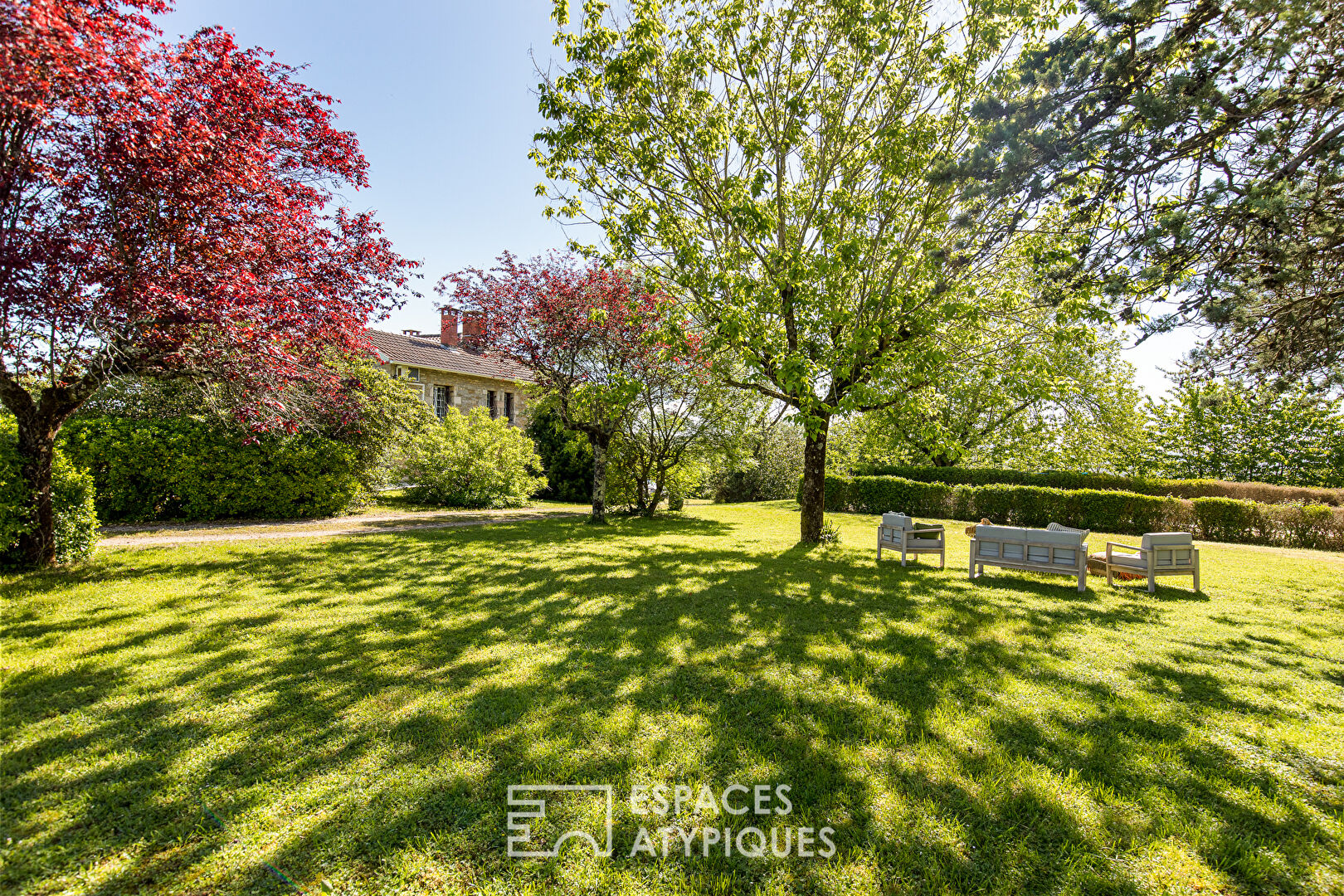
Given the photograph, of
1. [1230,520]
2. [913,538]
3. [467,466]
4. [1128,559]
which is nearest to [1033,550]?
[1128,559]

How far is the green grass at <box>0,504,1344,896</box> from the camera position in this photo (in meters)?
2.47

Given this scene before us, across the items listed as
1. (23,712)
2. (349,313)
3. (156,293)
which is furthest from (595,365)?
(23,712)

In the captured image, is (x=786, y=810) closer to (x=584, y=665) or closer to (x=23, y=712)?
(x=584, y=665)

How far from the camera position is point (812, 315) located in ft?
34.3

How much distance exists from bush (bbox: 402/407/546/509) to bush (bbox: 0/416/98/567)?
10143 millimetres

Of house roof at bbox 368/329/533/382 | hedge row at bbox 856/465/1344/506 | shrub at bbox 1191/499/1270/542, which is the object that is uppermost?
house roof at bbox 368/329/533/382

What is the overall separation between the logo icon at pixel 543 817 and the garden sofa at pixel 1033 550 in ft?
24.2

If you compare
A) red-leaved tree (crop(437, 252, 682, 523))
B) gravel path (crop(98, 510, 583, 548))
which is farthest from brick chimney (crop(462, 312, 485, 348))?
gravel path (crop(98, 510, 583, 548))

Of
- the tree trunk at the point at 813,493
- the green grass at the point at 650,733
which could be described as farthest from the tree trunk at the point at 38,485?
the tree trunk at the point at 813,493

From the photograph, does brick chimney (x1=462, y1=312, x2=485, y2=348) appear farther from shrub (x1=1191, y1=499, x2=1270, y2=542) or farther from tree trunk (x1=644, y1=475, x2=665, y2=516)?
shrub (x1=1191, y1=499, x2=1270, y2=542)

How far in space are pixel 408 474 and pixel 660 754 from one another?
1822cm

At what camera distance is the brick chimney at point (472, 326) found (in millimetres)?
14102

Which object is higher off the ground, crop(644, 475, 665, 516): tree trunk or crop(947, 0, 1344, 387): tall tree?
crop(947, 0, 1344, 387): tall tree

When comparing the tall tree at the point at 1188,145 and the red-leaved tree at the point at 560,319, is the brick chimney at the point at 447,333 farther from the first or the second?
the tall tree at the point at 1188,145
